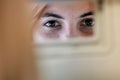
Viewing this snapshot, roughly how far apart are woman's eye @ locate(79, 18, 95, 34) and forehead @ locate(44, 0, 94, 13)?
0.04 metres

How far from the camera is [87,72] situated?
746 mm

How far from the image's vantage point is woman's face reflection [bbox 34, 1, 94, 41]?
2.47 feet

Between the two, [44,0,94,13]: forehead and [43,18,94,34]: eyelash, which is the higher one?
[44,0,94,13]: forehead

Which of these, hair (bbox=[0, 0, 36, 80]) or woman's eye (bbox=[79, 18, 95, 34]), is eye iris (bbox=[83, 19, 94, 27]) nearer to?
woman's eye (bbox=[79, 18, 95, 34])

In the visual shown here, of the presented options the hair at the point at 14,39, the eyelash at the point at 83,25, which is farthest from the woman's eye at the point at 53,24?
the hair at the point at 14,39

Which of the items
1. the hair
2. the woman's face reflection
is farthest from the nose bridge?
the hair

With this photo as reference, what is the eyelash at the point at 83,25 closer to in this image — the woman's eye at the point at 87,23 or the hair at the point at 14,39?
the woman's eye at the point at 87,23

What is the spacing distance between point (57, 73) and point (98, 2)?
0.27 metres

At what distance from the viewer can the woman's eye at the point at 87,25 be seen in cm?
76

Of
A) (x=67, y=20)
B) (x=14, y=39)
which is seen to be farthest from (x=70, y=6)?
(x=14, y=39)

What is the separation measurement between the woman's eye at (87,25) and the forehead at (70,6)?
1.5 inches

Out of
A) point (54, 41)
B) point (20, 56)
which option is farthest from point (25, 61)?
point (54, 41)

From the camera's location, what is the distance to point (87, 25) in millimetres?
772

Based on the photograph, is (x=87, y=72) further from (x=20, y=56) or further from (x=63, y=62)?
(x=20, y=56)
